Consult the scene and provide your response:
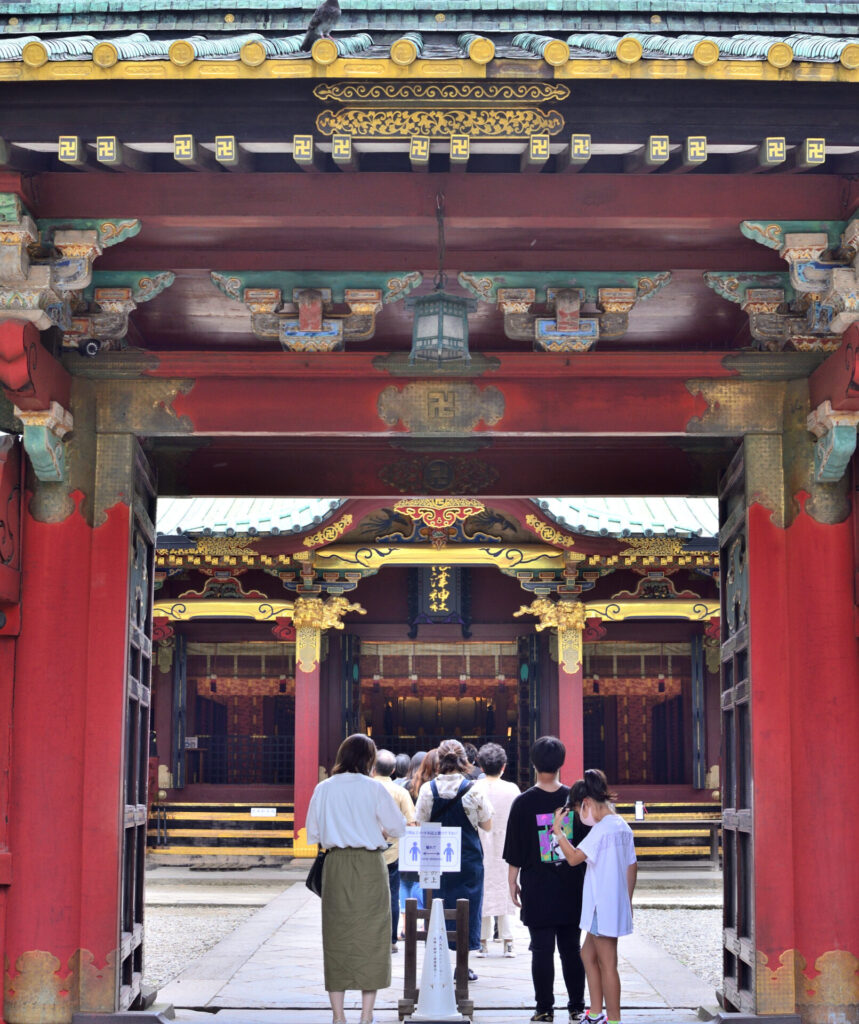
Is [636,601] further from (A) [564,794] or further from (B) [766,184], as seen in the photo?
(B) [766,184]

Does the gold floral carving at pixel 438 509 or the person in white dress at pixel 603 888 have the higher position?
the gold floral carving at pixel 438 509

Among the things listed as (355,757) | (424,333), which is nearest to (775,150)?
(424,333)

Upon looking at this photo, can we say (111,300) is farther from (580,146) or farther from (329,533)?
(329,533)

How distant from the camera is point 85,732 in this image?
296 inches

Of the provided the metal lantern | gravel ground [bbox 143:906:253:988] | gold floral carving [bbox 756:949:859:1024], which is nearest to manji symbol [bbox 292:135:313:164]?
the metal lantern

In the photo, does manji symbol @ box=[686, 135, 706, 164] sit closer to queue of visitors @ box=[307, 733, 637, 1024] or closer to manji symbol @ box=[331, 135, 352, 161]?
manji symbol @ box=[331, 135, 352, 161]

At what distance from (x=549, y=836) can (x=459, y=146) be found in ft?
12.3

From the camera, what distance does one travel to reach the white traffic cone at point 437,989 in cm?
748

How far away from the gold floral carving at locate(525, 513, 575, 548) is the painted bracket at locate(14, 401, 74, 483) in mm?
10007

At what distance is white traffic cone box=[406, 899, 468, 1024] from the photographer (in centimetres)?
748

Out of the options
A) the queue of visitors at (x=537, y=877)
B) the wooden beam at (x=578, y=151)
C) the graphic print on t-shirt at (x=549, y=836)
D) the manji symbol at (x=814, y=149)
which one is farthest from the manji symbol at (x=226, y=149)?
the graphic print on t-shirt at (x=549, y=836)

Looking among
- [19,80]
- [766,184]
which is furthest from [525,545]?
[19,80]

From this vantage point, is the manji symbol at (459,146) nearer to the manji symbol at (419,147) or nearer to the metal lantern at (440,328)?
the manji symbol at (419,147)

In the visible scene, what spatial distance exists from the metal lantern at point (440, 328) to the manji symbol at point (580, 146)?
996mm
